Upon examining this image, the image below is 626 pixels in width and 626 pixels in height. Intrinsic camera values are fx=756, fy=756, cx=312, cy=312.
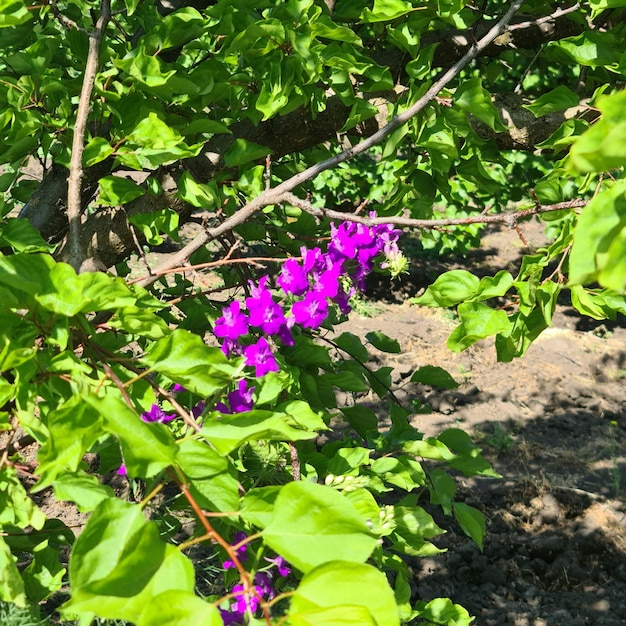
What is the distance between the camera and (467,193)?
6.11 metres

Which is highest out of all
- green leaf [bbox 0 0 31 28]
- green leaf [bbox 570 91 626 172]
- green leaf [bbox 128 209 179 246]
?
green leaf [bbox 0 0 31 28]

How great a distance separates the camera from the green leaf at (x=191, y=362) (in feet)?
3.13

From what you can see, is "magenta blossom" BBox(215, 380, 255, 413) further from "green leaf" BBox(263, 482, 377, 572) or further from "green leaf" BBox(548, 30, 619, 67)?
"green leaf" BBox(548, 30, 619, 67)

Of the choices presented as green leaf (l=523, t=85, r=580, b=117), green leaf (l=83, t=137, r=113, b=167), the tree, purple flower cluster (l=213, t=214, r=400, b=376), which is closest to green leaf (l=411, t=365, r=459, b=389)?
the tree

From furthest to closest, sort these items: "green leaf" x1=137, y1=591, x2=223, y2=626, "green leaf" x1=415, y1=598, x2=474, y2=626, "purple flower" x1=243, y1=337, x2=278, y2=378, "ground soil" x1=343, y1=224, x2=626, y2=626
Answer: "ground soil" x1=343, y1=224, x2=626, y2=626
"green leaf" x1=415, y1=598, x2=474, y2=626
"purple flower" x1=243, y1=337, x2=278, y2=378
"green leaf" x1=137, y1=591, x2=223, y2=626

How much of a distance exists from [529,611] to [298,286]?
244 centimetres

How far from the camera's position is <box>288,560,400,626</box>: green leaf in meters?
0.68

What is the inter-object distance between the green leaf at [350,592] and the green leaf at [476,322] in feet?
2.02

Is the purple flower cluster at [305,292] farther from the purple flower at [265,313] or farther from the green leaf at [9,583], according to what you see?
the green leaf at [9,583]

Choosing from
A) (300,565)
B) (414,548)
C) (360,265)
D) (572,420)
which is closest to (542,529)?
(572,420)

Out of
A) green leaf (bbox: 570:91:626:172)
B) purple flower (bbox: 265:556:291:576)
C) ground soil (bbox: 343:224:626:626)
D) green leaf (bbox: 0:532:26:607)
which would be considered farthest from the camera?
ground soil (bbox: 343:224:626:626)

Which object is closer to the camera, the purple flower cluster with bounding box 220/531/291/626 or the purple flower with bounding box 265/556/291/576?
the purple flower cluster with bounding box 220/531/291/626

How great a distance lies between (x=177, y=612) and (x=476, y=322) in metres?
0.73

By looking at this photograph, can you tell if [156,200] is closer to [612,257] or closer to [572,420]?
[612,257]
